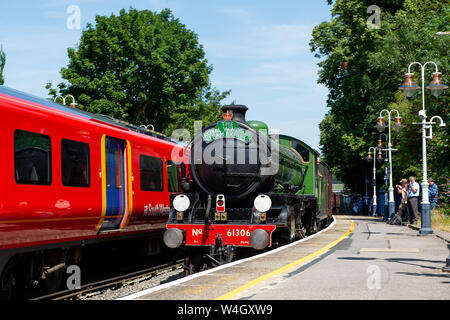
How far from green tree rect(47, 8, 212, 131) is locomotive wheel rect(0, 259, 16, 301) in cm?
2447

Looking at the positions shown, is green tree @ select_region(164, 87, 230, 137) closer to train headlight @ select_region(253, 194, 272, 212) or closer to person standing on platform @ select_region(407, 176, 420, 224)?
person standing on platform @ select_region(407, 176, 420, 224)

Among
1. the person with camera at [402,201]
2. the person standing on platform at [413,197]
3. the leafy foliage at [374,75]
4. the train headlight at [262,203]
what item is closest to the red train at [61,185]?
the train headlight at [262,203]

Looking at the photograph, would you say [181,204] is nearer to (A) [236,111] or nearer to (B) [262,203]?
(B) [262,203]

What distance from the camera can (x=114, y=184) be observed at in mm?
11680

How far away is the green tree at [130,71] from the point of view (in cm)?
3344

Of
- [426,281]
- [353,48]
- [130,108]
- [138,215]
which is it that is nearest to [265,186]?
[138,215]

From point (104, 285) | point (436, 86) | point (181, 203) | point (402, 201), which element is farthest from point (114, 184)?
point (402, 201)

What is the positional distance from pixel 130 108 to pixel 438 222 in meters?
19.3

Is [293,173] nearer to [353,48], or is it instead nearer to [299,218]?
[299,218]

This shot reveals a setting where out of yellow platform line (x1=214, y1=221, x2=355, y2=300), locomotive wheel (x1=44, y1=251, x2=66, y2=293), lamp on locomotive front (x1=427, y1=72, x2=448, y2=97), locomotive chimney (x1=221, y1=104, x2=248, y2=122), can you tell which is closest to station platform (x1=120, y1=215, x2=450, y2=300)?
yellow platform line (x1=214, y1=221, x2=355, y2=300)

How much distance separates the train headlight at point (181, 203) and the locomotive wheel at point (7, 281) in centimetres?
338

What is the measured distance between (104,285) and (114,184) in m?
2.01

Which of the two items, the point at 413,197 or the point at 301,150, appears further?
the point at 413,197

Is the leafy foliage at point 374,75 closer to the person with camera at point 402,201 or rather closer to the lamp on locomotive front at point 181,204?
the person with camera at point 402,201
